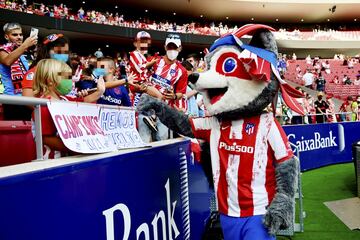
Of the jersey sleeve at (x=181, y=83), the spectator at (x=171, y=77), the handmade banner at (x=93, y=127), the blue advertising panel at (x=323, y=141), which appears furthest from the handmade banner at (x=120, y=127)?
the blue advertising panel at (x=323, y=141)

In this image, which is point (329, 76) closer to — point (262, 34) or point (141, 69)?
point (141, 69)

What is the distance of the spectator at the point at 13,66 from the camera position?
3.54 m

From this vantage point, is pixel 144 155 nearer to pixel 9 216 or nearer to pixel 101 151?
pixel 101 151

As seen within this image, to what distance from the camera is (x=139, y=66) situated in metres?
4.36

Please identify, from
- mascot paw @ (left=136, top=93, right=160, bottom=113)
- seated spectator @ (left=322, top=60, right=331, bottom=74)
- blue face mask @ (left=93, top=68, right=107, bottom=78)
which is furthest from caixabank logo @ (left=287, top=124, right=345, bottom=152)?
seated spectator @ (left=322, top=60, right=331, bottom=74)

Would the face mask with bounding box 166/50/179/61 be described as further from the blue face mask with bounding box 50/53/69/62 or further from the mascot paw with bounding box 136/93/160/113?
the mascot paw with bounding box 136/93/160/113

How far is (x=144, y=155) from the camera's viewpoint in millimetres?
2461

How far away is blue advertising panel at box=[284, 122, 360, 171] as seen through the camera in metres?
9.13

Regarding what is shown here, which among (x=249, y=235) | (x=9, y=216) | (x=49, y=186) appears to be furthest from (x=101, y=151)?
(x=249, y=235)

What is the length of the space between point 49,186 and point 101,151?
58 centimetres

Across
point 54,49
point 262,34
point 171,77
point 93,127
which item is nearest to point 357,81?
point 171,77

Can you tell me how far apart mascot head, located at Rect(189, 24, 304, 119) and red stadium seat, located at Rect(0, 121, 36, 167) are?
4.20 feet

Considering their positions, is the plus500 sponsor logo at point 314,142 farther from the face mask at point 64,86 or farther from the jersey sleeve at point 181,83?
the face mask at point 64,86

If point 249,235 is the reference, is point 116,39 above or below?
above
